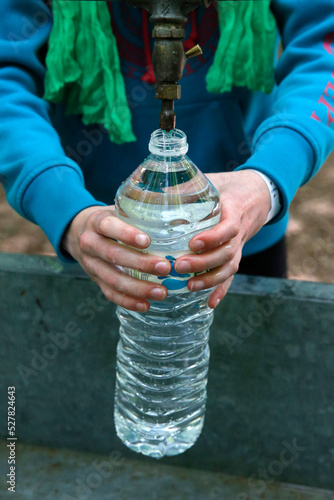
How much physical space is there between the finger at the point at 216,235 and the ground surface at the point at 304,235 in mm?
2123

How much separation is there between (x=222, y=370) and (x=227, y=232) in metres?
0.57

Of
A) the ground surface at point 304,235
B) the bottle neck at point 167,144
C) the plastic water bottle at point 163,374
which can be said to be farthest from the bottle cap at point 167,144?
the ground surface at point 304,235

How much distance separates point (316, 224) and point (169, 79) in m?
2.92

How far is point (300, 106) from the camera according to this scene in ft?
3.92

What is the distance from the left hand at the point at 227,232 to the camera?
0.88 metres

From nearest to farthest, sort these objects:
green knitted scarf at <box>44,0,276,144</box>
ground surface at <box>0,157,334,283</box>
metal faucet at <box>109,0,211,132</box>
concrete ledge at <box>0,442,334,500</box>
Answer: metal faucet at <box>109,0,211,132</box>, green knitted scarf at <box>44,0,276,144</box>, concrete ledge at <box>0,442,334,500</box>, ground surface at <box>0,157,334,283</box>

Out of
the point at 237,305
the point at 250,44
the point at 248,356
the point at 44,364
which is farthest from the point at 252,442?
the point at 250,44

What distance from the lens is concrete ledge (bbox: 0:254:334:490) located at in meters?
1.29

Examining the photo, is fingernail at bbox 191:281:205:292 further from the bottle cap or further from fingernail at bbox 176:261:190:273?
the bottle cap

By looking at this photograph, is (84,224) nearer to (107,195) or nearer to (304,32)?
(107,195)

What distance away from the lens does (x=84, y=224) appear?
101 centimetres

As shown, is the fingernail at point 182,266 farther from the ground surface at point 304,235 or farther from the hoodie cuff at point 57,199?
the ground surface at point 304,235

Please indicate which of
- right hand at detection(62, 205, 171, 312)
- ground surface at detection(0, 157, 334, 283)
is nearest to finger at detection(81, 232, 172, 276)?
right hand at detection(62, 205, 171, 312)

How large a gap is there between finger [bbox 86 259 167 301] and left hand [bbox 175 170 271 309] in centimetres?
5
